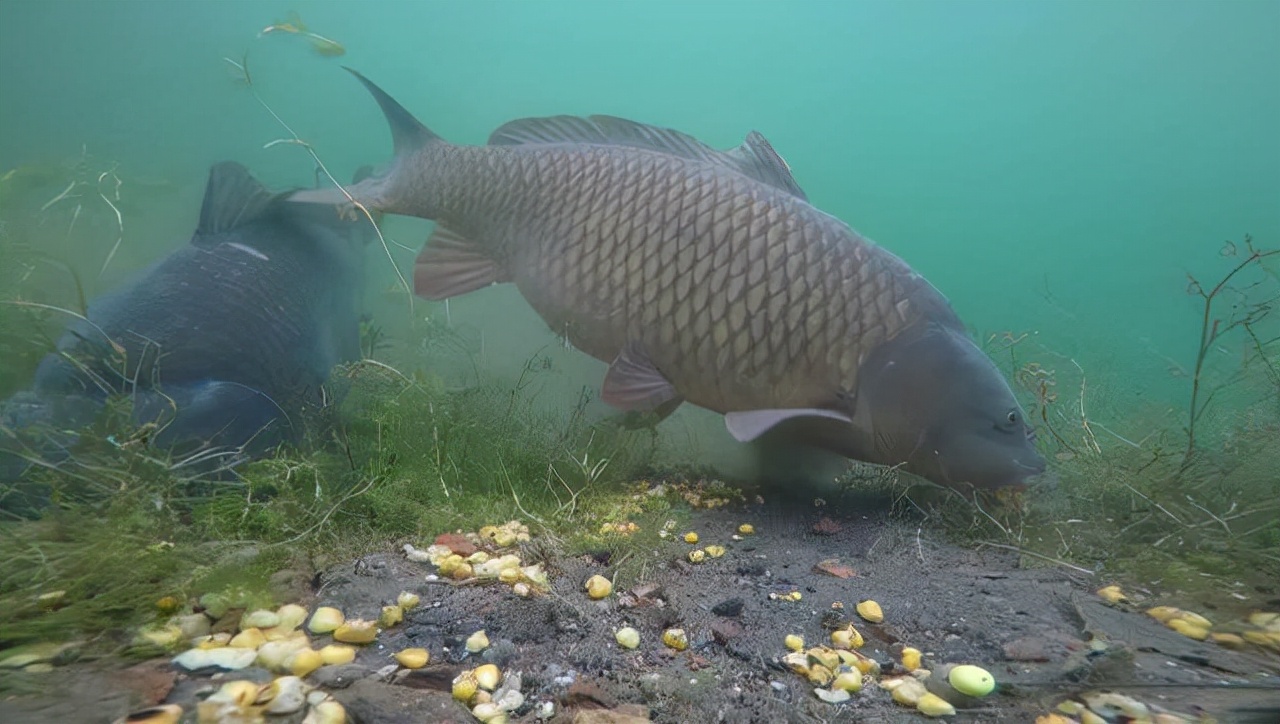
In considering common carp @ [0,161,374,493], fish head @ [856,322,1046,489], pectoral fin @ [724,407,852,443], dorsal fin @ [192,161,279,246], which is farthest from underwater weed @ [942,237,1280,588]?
dorsal fin @ [192,161,279,246]

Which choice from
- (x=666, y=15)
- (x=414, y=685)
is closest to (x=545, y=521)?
(x=414, y=685)

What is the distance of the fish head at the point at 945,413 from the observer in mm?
2510

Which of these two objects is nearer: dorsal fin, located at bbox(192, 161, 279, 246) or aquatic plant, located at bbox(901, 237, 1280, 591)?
aquatic plant, located at bbox(901, 237, 1280, 591)

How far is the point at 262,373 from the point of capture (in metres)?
2.98

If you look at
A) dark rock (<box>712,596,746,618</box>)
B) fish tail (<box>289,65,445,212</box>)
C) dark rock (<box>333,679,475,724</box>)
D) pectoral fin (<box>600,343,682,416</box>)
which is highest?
fish tail (<box>289,65,445,212</box>)

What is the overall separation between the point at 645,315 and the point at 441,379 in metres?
1.15

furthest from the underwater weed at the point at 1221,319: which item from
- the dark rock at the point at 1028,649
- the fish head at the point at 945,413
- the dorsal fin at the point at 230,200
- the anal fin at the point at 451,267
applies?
the dorsal fin at the point at 230,200

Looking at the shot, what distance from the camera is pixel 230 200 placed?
3.40 meters

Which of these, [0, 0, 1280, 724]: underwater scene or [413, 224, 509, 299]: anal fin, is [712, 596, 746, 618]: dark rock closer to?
[0, 0, 1280, 724]: underwater scene

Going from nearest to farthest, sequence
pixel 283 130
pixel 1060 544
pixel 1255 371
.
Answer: pixel 1060 544 → pixel 1255 371 → pixel 283 130

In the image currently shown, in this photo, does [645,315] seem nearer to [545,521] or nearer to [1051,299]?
[545,521]

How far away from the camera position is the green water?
4027mm

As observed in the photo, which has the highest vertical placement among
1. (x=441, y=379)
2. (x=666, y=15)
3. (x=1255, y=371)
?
(x=666, y=15)

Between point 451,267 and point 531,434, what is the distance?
4.08 feet
